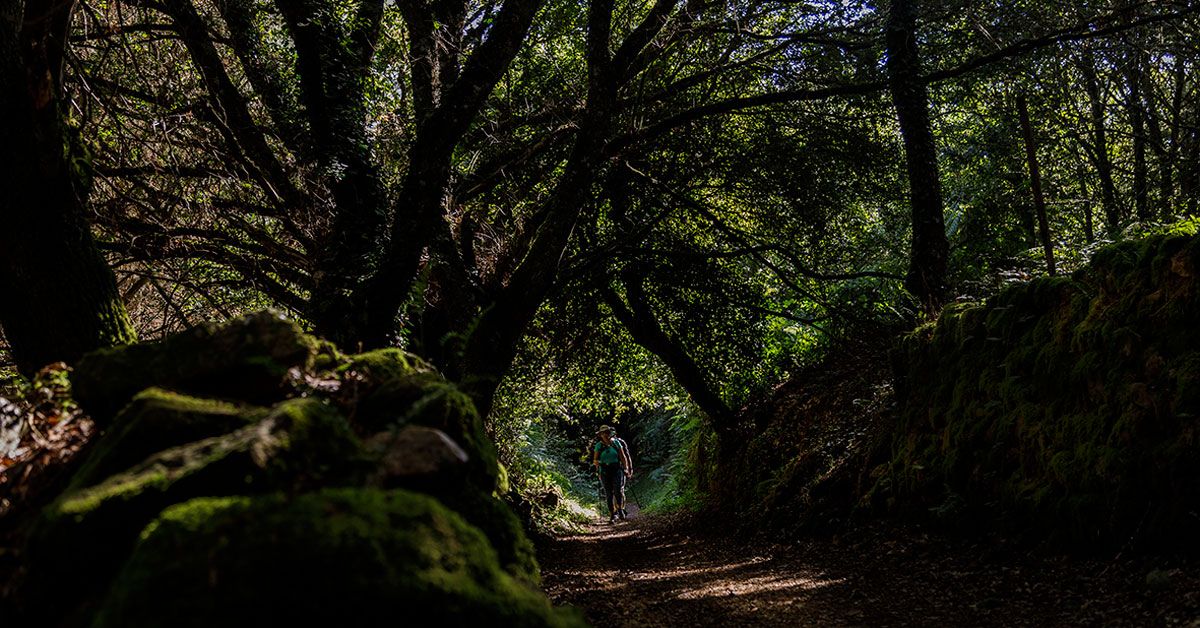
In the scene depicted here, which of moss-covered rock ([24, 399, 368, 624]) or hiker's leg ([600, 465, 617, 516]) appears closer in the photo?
moss-covered rock ([24, 399, 368, 624])

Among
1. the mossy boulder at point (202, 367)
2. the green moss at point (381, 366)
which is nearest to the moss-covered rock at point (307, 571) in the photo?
the mossy boulder at point (202, 367)

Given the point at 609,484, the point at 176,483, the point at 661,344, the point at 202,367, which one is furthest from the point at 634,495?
the point at 176,483

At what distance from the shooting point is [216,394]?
2963mm

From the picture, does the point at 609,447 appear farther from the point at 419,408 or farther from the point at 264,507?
the point at 264,507

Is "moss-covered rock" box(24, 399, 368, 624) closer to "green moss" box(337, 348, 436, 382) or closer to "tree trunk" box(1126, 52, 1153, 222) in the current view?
"green moss" box(337, 348, 436, 382)

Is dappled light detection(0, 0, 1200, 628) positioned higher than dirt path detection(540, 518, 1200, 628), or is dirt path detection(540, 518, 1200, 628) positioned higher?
dappled light detection(0, 0, 1200, 628)

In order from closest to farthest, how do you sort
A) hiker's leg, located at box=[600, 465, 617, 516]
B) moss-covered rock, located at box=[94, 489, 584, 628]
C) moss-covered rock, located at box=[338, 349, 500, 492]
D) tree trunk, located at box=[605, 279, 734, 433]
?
moss-covered rock, located at box=[94, 489, 584, 628] < moss-covered rock, located at box=[338, 349, 500, 492] < tree trunk, located at box=[605, 279, 734, 433] < hiker's leg, located at box=[600, 465, 617, 516]

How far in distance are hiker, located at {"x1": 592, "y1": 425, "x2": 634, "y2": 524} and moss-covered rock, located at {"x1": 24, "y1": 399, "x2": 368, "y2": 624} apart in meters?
13.3

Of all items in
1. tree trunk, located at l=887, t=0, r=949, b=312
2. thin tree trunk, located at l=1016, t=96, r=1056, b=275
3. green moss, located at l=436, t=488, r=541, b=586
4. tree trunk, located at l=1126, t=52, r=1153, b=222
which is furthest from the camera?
tree trunk, located at l=1126, t=52, r=1153, b=222

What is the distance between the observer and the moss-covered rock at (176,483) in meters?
2.10

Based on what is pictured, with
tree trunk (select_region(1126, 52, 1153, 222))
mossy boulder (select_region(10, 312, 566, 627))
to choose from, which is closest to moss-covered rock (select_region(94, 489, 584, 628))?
mossy boulder (select_region(10, 312, 566, 627))

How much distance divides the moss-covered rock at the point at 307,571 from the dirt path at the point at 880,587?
3.54 meters

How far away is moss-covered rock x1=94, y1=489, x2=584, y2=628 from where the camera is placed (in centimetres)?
178

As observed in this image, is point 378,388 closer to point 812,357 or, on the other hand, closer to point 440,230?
point 440,230
